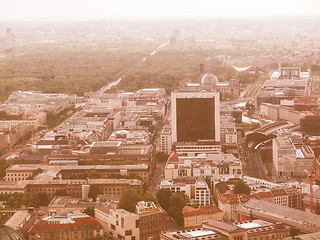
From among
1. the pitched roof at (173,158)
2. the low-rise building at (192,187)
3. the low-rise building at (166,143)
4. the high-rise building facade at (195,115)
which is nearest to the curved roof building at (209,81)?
the high-rise building facade at (195,115)

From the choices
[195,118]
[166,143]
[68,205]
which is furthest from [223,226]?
[195,118]

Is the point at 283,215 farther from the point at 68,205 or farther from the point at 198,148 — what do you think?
the point at 198,148

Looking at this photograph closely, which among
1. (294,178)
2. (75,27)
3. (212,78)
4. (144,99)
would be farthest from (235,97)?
(75,27)

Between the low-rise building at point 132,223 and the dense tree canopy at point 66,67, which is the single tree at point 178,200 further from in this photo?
the dense tree canopy at point 66,67

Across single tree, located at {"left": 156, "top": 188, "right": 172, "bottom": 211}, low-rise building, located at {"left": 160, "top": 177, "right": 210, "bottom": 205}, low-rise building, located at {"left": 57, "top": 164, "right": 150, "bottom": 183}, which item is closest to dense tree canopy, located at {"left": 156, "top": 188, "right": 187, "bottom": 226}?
single tree, located at {"left": 156, "top": 188, "right": 172, "bottom": 211}

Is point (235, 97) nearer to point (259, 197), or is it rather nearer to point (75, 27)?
point (259, 197)

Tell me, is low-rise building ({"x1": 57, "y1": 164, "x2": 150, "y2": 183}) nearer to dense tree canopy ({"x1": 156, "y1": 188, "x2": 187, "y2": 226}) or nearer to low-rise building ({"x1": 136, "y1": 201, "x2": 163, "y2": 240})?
dense tree canopy ({"x1": 156, "y1": 188, "x2": 187, "y2": 226})
